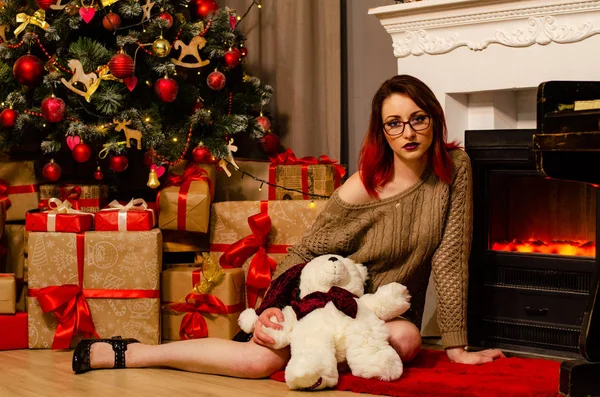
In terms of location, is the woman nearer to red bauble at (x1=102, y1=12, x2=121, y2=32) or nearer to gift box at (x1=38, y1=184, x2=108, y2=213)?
gift box at (x1=38, y1=184, x2=108, y2=213)

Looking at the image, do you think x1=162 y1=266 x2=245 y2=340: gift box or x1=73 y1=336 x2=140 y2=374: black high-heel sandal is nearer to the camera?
x1=73 y1=336 x2=140 y2=374: black high-heel sandal

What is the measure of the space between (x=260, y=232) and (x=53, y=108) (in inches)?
30.2

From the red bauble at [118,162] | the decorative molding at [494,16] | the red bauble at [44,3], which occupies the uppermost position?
the red bauble at [44,3]

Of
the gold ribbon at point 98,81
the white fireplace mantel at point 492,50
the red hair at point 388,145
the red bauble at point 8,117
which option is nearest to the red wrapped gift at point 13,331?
the red bauble at point 8,117

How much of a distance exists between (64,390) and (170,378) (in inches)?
10.4

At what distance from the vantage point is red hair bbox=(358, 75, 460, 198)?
7.34 feet

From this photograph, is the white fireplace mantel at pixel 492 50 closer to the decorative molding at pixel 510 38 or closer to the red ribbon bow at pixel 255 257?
the decorative molding at pixel 510 38

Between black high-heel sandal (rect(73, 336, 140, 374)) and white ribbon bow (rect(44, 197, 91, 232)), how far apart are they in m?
0.48

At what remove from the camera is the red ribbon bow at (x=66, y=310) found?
257cm

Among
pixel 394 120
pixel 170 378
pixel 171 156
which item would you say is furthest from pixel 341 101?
pixel 170 378

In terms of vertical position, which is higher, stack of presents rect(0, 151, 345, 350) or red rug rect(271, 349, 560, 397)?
stack of presents rect(0, 151, 345, 350)

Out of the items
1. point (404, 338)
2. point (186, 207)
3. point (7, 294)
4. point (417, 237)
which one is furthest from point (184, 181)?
point (404, 338)

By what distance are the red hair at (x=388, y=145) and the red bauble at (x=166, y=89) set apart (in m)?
0.75

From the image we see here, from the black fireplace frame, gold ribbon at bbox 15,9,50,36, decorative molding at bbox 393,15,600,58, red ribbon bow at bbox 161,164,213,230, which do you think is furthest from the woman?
gold ribbon at bbox 15,9,50,36
